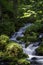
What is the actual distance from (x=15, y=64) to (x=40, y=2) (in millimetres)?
16754

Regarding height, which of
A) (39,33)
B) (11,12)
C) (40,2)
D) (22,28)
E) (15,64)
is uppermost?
(40,2)

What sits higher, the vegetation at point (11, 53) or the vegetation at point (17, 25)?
the vegetation at point (17, 25)

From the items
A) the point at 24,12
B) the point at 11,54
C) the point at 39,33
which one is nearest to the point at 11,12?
the point at 24,12

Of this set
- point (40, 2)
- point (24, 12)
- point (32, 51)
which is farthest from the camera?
point (40, 2)

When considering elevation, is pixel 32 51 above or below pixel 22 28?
below

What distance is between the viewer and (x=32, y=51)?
1853 centimetres

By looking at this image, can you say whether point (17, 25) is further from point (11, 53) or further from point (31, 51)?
point (11, 53)

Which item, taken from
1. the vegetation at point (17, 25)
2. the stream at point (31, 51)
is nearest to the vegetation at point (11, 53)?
the vegetation at point (17, 25)

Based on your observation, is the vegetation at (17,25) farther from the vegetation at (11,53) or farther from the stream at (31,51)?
the stream at (31,51)

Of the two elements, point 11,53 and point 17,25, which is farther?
point 17,25

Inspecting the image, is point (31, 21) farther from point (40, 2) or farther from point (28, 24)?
point (40, 2)

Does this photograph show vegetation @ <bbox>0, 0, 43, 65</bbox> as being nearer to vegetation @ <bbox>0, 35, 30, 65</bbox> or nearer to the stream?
vegetation @ <bbox>0, 35, 30, 65</bbox>

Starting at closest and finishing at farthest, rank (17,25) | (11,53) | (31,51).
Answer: (11,53) < (31,51) < (17,25)

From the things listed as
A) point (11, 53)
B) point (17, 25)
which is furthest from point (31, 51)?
point (17, 25)
